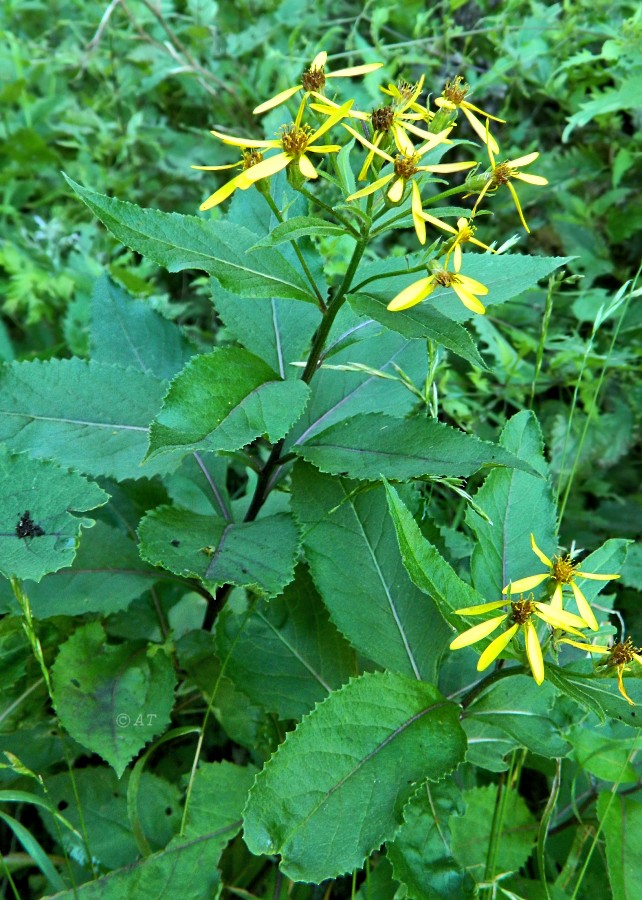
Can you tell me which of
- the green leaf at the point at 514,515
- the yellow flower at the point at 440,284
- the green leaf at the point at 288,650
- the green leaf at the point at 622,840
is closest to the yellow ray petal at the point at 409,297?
the yellow flower at the point at 440,284

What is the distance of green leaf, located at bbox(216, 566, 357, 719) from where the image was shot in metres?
1.55

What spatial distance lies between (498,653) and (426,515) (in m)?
0.41

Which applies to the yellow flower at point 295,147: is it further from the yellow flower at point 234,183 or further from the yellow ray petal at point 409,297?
the yellow ray petal at point 409,297

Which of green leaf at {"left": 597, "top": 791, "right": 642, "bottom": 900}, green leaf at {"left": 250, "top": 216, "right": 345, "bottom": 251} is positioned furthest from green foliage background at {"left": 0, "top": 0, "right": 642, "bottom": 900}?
green leaf at {"left": 250, "top": 216, "right": 345, "bottom": 251}

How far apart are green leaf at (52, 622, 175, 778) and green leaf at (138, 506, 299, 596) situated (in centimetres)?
34

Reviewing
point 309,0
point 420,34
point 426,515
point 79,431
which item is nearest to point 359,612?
point 426,515

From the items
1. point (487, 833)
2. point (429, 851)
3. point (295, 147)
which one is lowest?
point (487, 833)

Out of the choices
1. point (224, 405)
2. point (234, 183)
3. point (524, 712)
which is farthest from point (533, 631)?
point (234, 183)

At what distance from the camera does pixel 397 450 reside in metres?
1.39

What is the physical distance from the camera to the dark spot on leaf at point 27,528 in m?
1.38

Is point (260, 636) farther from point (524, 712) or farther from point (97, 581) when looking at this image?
point (524, 712)

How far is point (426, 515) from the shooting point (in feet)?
5.17

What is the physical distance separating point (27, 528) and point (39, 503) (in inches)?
1.8

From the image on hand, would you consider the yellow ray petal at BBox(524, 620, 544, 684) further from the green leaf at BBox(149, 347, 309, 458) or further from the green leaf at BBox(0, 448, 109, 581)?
the green leaf at BBox(0, 448, 109, 581)
